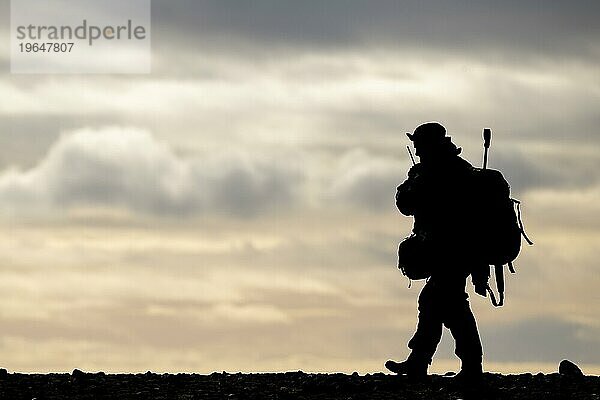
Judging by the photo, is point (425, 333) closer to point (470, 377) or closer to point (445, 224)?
point (470, 377)

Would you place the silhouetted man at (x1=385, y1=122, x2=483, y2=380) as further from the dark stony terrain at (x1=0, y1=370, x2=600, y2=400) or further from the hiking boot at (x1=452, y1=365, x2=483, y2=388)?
the dark stony terrain at (x1=0, y1=370, x2=600, y2=400)

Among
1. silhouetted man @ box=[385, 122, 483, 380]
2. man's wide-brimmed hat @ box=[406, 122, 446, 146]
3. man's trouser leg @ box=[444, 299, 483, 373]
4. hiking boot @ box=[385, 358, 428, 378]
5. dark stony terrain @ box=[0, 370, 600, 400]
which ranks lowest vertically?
dark stony terrain @ box=[0, 370, 600, 400]

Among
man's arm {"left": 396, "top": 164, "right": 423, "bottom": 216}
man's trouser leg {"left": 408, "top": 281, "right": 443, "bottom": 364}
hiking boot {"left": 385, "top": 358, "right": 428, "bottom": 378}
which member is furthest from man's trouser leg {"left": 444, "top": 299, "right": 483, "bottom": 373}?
man's arm {"left": 396, "top": 164, "right": 423, "bottom": 216}

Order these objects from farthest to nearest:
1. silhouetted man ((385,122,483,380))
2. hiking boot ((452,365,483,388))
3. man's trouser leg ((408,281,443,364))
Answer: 1. man's trouser leg ((408,281,443,364))
2. silhouetted man ((385,122,483,380))
3. hiking boot ((452,365,483,388))

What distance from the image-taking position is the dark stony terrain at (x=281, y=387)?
1967 cm

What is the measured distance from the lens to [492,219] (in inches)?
797

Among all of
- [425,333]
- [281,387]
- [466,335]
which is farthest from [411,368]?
[281,387]

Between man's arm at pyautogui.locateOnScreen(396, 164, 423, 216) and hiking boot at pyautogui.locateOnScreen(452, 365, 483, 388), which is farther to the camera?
man's arm at pyautogui.locateOnScreen(396, 164, 423, 216)

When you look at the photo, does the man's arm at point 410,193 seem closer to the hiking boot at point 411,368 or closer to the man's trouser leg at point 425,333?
the man's trouser leg at point 425,333

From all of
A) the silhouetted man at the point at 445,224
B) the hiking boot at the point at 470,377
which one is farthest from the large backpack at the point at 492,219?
the hiking boot at the point at 470,377

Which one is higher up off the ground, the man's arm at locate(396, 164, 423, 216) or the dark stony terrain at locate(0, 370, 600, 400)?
the man's arm at locate(396, 164, 423, 216)

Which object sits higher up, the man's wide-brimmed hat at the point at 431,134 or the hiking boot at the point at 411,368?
the man's wide-brimmed hat at the point at 431,134

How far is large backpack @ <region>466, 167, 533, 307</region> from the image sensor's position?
20.2 meters

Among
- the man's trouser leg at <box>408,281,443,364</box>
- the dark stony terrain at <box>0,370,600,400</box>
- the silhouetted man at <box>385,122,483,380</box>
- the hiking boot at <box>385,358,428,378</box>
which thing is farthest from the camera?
the hiking boot at <box>385,358,428,378</box>
